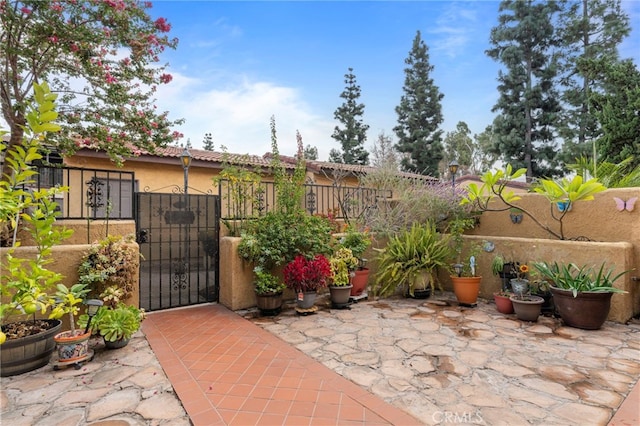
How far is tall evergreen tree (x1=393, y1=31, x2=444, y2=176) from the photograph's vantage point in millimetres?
21172

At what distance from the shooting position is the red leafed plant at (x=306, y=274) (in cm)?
492

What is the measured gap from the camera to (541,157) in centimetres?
1586

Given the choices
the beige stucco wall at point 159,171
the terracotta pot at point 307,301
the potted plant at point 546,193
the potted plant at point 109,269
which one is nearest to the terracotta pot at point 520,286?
the potted plant at point 546,193

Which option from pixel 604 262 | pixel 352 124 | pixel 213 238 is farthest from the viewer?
pixel 352 124

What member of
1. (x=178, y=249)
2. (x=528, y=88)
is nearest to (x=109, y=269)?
(x=178, y=249)

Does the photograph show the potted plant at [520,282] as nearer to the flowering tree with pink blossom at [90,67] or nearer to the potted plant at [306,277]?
the potted plant at [306,277]

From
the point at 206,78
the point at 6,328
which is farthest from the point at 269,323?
the point at 206,78

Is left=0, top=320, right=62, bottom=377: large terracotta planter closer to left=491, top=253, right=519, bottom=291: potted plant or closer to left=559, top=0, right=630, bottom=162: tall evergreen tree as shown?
left=491, top=253, right=519, bottom=291: potted plant

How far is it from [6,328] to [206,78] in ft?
21.2

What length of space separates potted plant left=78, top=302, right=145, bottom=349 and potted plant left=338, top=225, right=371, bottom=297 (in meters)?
3.44

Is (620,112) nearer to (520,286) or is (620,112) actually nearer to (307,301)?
(520,286)

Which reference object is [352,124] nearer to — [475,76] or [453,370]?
[475,76]

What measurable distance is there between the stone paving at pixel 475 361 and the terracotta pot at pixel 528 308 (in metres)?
0.12

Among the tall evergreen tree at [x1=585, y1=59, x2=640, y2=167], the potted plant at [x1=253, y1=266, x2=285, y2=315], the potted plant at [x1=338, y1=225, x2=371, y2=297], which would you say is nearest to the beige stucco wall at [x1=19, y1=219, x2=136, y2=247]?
the potted plant at [x1=253, y1=266, x2=285, y2=315]
